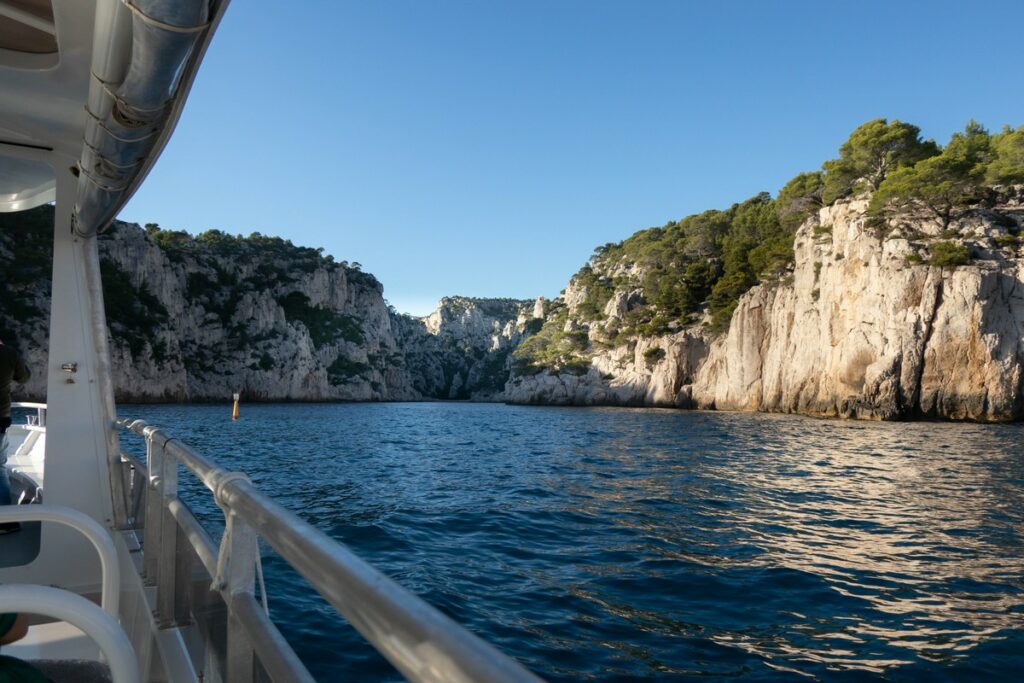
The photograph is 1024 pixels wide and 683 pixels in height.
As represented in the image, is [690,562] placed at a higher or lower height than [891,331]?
lower

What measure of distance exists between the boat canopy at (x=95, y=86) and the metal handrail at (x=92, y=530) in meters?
1.85

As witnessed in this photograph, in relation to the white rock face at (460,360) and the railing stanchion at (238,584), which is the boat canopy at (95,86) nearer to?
the railing stanchion at (238,584)

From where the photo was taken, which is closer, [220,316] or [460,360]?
[220,316]

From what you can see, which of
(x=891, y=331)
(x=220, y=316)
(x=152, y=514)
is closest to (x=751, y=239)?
(x=891, y=331)

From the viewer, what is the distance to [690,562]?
8070 mm

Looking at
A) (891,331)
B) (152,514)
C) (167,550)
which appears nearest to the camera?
(167,550)

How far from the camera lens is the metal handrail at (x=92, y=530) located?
2357 mm

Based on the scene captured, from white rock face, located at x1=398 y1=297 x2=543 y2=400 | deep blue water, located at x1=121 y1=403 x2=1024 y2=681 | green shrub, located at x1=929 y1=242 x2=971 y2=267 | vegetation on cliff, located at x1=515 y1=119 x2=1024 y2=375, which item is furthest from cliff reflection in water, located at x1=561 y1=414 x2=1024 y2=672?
white rock face, located at x1=398 y1=297 x2=543 y2=400

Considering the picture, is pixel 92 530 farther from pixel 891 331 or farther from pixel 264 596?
pixel 891 331

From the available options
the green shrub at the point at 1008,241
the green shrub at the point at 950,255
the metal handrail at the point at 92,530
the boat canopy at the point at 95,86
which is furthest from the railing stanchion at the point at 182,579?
the green shrub at the point at 1008,241

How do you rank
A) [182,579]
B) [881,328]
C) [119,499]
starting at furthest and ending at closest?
[881,328] < [119,499] < [182,579]

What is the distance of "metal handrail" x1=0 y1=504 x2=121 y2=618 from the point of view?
7.73 feet

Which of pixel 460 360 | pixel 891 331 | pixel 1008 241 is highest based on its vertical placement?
pixel 1008 241

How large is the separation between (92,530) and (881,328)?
50.0m
